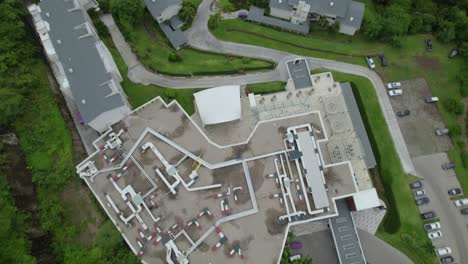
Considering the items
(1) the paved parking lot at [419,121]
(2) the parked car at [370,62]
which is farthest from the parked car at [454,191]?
(2) the parked car at [370,62]

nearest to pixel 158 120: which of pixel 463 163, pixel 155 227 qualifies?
pixel 155 227

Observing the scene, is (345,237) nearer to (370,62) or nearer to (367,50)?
(370,62)

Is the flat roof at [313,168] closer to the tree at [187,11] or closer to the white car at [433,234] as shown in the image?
the white car at [433,234]

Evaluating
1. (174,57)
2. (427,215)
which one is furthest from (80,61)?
(427,215)

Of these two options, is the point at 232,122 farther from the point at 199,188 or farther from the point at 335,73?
the point at 335,73

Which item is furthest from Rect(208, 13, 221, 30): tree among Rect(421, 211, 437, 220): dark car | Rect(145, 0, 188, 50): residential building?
Rect(421, 211, 437, 220): dark car

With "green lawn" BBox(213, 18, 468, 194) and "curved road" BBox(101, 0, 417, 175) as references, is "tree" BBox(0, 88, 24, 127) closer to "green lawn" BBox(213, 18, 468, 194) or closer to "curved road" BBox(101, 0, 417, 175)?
"curved road" BBox(101, 0, 417, 175)
